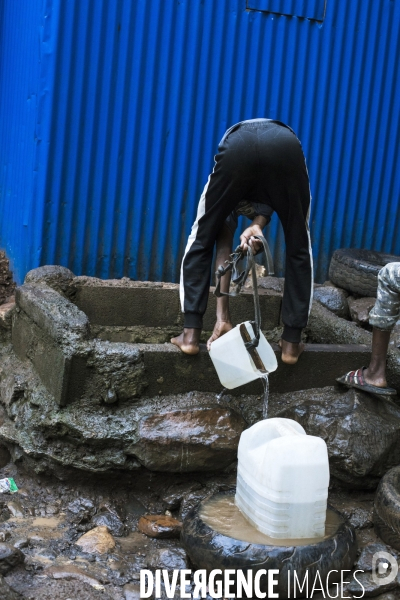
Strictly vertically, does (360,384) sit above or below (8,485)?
above

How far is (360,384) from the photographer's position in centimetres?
439

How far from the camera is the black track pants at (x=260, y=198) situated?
4.26m

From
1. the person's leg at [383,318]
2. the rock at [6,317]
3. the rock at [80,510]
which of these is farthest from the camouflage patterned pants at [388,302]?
the rock at [6,317]

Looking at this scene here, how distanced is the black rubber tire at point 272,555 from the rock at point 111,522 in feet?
1.92

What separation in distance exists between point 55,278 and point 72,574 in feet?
8.11

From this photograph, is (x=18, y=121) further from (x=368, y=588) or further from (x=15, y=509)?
(x=368, y=588)

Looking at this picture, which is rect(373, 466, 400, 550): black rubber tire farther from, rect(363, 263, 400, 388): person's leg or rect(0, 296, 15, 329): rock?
rect(0, 296, 15, 329): rock

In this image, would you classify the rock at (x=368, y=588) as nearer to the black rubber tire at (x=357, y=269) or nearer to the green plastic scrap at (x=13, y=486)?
the green plastic scrap at (x=13, y=486)

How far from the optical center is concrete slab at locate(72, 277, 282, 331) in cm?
545

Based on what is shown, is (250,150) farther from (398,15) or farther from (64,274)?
(398,15)

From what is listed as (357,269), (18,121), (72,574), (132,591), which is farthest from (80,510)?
(18,121)

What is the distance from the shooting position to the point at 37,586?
11.1 ft

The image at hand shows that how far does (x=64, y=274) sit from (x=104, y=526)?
2.12m

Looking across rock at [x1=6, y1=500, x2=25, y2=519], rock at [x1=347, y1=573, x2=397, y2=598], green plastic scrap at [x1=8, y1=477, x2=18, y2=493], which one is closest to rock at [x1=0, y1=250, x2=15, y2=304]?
green plastic scrap at [x1=8, y1=477, x2=18, y2=493]
